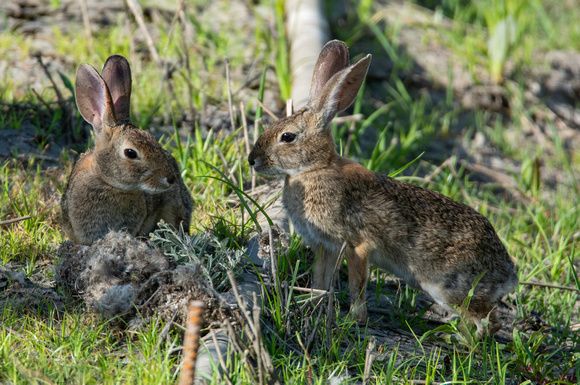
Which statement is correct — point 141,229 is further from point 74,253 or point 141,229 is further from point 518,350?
point 518,350

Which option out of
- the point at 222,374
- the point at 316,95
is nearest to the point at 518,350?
the point at 222,374

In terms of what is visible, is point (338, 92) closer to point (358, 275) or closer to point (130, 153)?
point (358, 275)

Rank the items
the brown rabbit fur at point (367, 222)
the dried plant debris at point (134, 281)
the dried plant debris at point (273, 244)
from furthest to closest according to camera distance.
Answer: the brown rabbit fur at point (367, 222)
the dried plant debris at point (273, 244)
the dried plant debris at point (134, 281)

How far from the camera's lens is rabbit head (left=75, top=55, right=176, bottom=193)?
12.9ft

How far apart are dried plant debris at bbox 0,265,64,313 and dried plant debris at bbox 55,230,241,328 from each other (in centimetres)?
11

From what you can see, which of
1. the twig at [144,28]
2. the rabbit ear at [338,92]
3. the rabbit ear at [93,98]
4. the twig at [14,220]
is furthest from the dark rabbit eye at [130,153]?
the twig at [144,28]

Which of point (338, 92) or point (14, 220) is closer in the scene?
point (14, 220)

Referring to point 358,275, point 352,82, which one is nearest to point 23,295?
point 358,275

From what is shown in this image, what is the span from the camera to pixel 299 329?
3646mm

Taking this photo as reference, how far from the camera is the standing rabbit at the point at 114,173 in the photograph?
3936 mm

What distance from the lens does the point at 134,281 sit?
3.61 meters

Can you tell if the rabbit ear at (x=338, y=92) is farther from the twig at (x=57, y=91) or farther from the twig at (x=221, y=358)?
the twig at (x=57, y=91)

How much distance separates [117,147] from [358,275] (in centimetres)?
175

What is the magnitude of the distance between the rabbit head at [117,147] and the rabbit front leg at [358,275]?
50.5 inches
